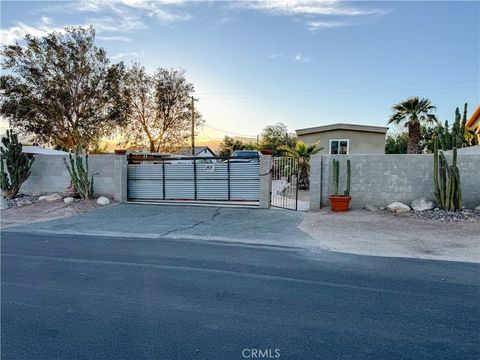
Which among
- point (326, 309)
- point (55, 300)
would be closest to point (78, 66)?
point (55, 300)

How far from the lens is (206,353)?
2756mm

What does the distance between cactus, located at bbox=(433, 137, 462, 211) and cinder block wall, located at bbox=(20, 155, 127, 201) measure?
10973 mm

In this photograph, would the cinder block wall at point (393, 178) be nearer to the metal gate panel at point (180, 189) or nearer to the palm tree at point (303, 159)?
the metal gate panel at point (180, 189)

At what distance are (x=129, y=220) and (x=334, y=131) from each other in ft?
47.6

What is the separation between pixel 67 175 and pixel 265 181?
8.74m

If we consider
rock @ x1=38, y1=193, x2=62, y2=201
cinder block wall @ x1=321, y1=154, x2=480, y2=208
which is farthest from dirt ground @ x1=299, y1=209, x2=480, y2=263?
rock @ x1=38, y1=193, x2=62, y2=201

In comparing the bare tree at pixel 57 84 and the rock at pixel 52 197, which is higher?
the bare tree at pixel 57 84

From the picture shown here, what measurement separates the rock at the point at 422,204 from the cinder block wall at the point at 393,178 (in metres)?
0.29

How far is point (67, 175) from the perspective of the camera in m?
13.9

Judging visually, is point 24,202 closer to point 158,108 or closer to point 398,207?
point 398,207

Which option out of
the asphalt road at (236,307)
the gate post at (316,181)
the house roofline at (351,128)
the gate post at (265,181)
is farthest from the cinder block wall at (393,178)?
the house roofline at (351,128)

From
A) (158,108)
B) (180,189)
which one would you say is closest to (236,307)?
(180,189)

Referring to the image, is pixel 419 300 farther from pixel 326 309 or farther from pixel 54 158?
pixel 54 158

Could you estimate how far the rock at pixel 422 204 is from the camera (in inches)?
372
